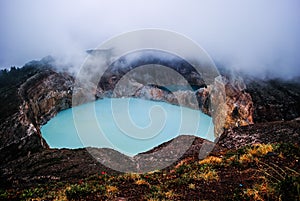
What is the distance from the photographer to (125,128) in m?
50.2

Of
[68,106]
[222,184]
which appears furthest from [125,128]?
[222,184]

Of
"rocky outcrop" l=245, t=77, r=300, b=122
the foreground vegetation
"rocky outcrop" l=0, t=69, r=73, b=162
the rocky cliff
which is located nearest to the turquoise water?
the rocky cliff

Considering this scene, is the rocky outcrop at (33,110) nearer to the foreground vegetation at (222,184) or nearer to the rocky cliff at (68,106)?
the rocky cliff at (68,106)

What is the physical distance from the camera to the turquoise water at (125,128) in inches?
1724

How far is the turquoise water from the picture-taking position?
43.8m

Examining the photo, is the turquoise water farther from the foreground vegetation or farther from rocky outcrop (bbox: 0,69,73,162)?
the foreground vegetation

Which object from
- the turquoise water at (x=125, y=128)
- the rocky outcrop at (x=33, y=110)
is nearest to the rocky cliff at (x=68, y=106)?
the rocky outcrop at (x=33, y=110)

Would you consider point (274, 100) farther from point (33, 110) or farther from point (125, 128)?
point (33, 110)

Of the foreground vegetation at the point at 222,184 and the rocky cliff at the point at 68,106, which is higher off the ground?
the rocky cliff at the point at 68,106

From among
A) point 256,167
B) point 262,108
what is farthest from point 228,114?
point 256,167

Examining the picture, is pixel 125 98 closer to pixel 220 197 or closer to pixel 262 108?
pixel 262 108

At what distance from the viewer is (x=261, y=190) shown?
26.9ft

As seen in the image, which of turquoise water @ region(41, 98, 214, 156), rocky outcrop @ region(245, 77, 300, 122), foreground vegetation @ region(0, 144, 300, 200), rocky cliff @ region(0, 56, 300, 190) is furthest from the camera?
rocky outcrop @ region(245, 77, 300, 122)

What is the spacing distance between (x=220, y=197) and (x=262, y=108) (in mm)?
45713
